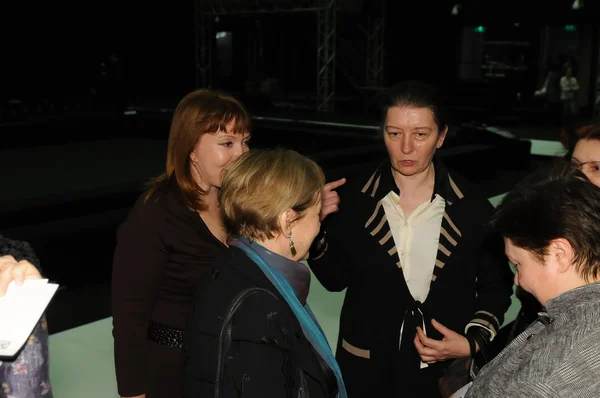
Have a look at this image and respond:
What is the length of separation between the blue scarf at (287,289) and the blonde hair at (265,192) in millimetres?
45

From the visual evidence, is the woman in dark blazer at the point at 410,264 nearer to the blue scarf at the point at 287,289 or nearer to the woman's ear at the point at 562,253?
the blue scarf at the point at 287,289

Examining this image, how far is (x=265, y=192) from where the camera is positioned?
130 cm

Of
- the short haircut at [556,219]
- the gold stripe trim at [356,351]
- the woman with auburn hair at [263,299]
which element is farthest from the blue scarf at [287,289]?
the gold stripe trim at [356,351]

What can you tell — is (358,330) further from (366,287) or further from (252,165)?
(252,165)

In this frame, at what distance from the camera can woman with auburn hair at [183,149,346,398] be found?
44.1 inches

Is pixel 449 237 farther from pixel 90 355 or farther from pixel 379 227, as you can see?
pixel 90 355

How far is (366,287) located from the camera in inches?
74.2

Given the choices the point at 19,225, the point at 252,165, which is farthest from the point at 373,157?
the point at 252,165

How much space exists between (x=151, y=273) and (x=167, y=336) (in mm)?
186

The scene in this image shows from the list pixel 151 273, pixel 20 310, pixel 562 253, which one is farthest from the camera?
pixel 151 273

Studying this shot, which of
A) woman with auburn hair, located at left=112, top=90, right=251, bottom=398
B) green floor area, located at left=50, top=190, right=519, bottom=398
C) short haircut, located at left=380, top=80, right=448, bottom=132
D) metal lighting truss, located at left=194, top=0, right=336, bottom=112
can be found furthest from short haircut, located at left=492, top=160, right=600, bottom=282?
metal lighting truss, located at left=194, top=0, right=336, bottom=112

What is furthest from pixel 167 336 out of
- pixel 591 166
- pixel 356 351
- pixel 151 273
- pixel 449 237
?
pixel 591 166

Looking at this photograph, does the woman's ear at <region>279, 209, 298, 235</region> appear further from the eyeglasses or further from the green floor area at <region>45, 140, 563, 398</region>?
the green floor area at <region>45, 140, 563, 398</region>

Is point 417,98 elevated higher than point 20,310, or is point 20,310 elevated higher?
point 417,98
